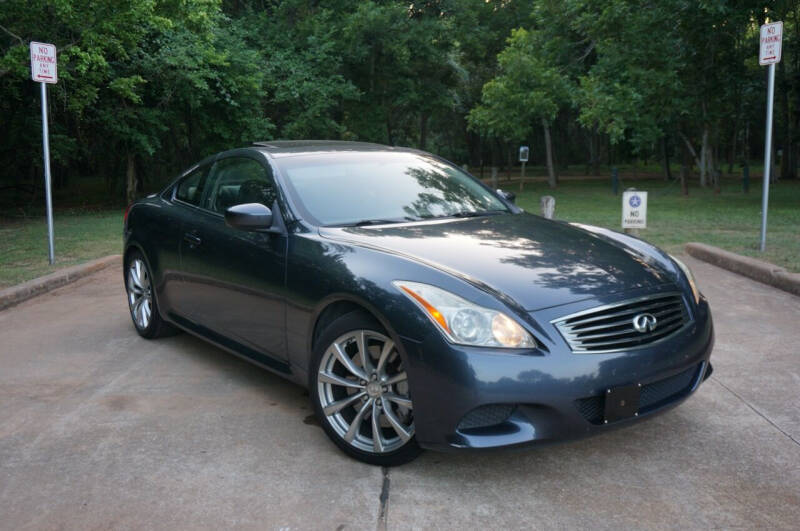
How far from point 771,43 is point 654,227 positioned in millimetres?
5142

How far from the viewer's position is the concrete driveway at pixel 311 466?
3117 millimetres

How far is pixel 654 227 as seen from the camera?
45.6 feet

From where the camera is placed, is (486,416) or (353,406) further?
(353,406)

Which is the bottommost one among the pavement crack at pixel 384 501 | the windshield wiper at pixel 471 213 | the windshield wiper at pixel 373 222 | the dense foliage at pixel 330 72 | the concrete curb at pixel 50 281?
the pavement crack at pixel 384 501

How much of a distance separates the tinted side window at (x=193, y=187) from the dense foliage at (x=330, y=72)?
323 inches

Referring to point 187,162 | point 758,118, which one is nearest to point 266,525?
point 187,162

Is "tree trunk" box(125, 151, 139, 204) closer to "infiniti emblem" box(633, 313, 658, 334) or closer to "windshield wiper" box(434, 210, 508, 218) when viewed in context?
"windshield wiper" box(434, 210, 508, 218)

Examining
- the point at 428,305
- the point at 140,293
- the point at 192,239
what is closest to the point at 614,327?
the point at 428,305

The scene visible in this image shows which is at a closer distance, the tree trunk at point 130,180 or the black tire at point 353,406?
the black tire at point 353,406

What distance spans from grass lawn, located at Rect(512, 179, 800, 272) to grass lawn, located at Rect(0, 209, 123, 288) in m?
8.16

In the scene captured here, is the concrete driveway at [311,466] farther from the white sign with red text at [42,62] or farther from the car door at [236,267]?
the white sign with red text at [42,62]

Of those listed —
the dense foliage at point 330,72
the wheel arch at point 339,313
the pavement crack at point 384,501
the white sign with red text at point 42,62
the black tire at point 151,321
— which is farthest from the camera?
the dense foliage at point 330,72

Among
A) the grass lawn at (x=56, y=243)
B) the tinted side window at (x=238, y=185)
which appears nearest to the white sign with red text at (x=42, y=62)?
the grass lawn at (x=56, y=243)

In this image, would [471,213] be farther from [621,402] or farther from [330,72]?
[330,72]
